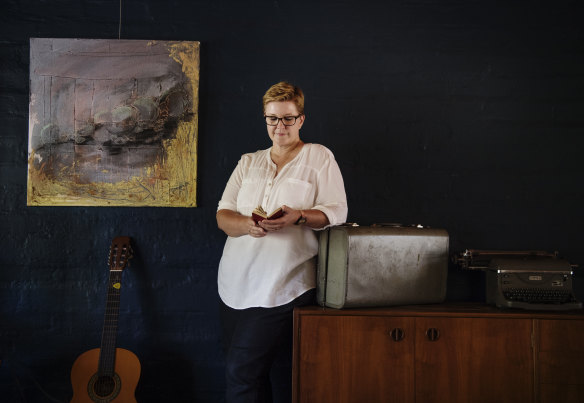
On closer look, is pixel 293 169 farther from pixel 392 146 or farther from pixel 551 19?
pixel 551 19

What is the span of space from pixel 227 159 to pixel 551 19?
7.18 feet

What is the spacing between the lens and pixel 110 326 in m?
2.47

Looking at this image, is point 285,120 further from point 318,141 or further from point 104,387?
point 104,387

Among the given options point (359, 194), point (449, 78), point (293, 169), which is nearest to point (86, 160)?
point (293, 169)

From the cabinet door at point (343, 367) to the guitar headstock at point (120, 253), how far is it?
3.71 ft

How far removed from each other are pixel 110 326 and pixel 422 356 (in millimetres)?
1681

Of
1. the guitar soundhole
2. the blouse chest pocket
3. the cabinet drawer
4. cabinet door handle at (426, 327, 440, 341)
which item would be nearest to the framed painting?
the blouse chest pocket

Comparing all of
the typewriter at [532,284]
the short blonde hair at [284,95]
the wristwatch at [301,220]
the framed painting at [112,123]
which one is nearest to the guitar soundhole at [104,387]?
the framed painting at [112,123]

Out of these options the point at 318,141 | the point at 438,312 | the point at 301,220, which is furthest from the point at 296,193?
the point at 438,312

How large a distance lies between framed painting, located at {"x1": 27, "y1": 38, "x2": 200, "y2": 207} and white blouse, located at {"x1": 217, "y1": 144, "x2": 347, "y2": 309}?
598 mm

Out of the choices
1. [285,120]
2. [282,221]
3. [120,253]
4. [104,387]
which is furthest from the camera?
[120,253]

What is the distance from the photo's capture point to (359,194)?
8.87 feet

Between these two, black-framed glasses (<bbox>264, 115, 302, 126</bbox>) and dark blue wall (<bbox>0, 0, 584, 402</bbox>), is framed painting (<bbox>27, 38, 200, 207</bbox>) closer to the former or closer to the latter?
dark blue wall (<bbox>0, 0, 584, 402</bbox>)

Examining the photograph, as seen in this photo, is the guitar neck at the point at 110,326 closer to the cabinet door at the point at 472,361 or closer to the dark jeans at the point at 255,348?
the dark jeans at the point at 255,348
